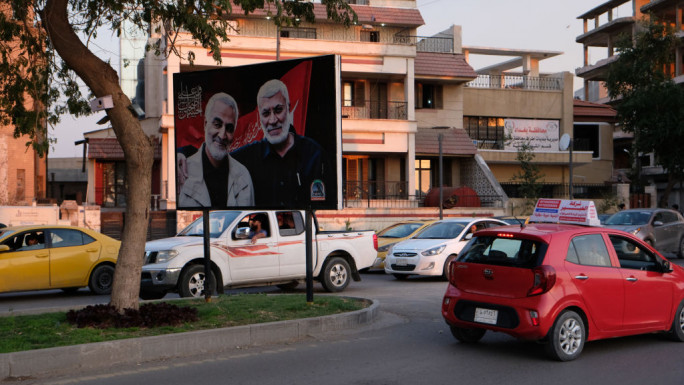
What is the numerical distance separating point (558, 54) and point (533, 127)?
6.55 m

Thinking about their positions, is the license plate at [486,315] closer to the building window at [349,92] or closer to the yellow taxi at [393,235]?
the yellow taxi at [393,235]

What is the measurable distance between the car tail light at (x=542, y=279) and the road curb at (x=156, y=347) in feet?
11.0

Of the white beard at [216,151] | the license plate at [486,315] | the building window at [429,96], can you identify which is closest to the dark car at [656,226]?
the white beard at [216,151]

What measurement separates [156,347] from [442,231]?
467 inches

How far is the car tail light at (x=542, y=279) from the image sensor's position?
8.34 metres

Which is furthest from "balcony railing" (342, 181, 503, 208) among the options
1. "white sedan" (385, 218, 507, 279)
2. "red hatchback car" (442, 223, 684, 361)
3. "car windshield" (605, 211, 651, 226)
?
"red hatchback car" (442, 223, 684, 361)

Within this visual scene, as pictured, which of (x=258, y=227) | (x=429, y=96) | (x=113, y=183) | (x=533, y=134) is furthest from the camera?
(x=533, y=134)

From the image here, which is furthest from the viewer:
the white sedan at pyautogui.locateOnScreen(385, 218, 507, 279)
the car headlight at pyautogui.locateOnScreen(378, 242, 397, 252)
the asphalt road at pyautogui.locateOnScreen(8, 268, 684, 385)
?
the car headlight at pyautogui.locateOnScreen(378, 242, 397, 252)

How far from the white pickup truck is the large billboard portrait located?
1.73 meters

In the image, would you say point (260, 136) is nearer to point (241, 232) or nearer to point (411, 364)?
point (241, 232)

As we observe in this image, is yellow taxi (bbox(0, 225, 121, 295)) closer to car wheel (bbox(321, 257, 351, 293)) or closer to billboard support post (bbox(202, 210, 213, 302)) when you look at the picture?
billboard support post (bbox(202, 210, 213, 302))

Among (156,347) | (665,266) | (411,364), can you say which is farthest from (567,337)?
(156,347)

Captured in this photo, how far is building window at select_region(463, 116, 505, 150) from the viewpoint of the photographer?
4294cm

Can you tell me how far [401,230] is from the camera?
75.1 ft
